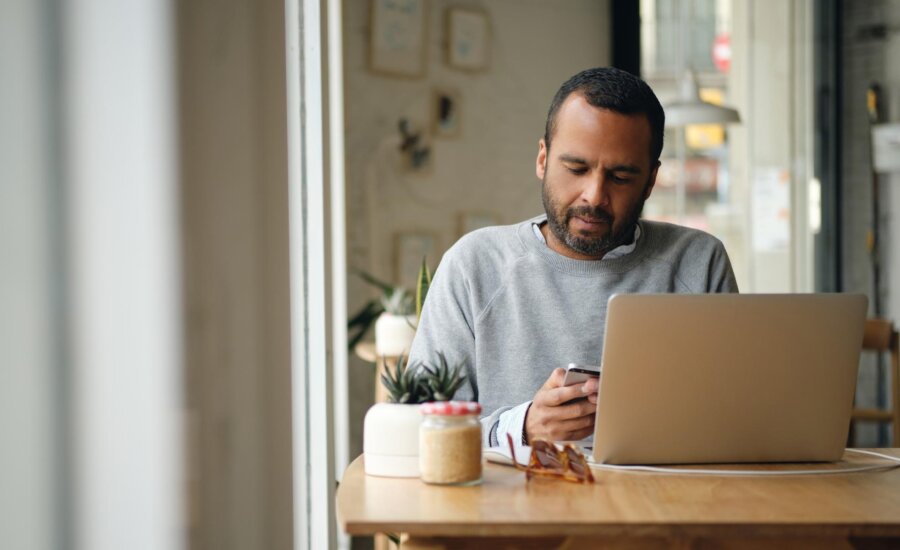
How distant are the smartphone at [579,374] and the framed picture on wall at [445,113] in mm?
3226

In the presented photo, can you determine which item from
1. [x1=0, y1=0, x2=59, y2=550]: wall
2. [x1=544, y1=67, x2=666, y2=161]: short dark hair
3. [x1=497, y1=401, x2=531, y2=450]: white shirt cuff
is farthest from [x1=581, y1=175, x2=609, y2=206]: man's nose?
[x1=0, y1=0, x2=59, y2=550]: wall

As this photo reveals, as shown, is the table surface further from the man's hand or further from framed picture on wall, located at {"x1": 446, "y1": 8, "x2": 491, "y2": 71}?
framed picture on wall, located at {"x1": 446, "y1": 8, "x2": 491, "y2": 71}

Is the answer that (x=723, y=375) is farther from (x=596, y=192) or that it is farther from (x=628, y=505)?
(x=596, y=192)

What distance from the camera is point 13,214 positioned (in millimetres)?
604

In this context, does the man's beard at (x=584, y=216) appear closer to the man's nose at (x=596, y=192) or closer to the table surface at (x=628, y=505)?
the man's nose at (x=596, y=192)

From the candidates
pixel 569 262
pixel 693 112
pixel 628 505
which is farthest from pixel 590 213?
pixel 693 112

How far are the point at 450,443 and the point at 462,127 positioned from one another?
11.5 feet

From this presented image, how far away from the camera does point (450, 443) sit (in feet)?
4.23

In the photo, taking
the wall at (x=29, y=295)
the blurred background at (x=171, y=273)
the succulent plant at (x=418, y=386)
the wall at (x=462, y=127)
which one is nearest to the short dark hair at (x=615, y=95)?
the blurred background at (x=171, y=273)

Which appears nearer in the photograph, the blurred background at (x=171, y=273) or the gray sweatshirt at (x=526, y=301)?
the blurred background at (x=171, y=273)

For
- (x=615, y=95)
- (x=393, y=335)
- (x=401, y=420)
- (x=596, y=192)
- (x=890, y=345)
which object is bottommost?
(x=890, y=345)

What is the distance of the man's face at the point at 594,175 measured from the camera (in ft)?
5.94

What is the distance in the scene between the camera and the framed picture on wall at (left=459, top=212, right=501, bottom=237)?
15.2 ft

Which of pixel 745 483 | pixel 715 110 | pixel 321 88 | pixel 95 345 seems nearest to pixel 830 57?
pixel 715 110
